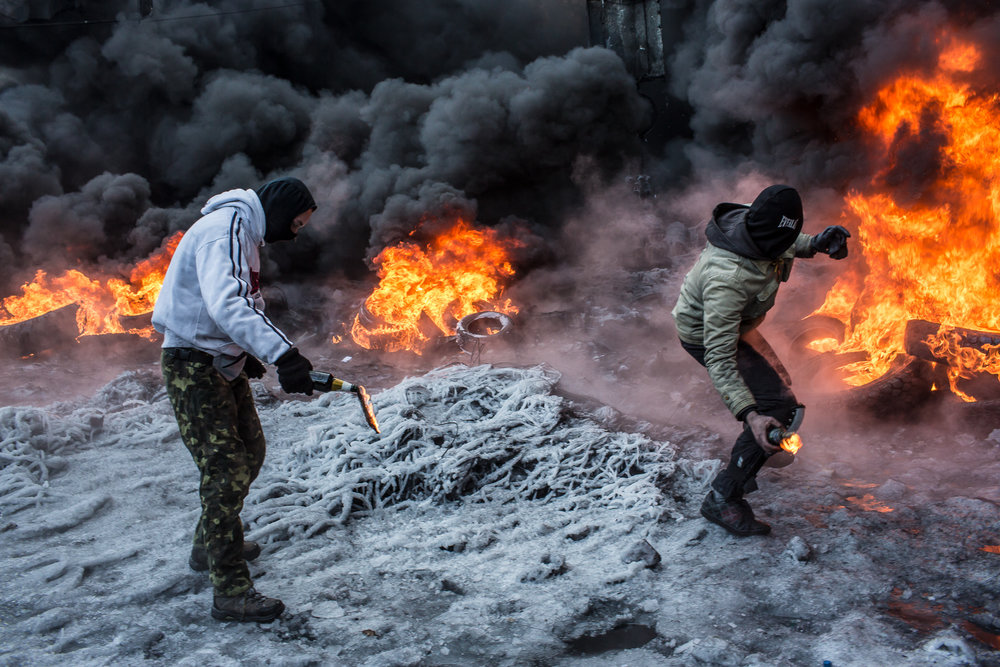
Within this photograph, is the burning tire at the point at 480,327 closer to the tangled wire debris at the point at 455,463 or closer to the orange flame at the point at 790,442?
the tangled wire debris at the point at 455,463

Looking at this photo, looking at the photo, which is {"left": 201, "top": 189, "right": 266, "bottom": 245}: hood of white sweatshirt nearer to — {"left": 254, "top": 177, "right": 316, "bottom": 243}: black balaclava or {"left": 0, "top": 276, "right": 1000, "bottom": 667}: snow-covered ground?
{"left": 254, "top": 177, "right": 316, "bottom": 243}: black balaclava

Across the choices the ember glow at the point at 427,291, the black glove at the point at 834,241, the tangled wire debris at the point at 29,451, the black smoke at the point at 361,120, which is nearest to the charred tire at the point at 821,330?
the black glove at the point at 834,241

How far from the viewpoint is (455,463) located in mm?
4496

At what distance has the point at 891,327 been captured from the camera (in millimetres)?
6902

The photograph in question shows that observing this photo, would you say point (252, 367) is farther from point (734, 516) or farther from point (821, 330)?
point (821, 330)

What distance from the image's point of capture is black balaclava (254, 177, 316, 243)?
3219 mm

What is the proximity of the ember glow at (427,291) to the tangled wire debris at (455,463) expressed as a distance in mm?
5067

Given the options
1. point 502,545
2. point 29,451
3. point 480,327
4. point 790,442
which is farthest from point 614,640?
point 480,327

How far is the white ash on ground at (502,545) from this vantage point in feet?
9.27

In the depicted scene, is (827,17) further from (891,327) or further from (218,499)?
(218,499)

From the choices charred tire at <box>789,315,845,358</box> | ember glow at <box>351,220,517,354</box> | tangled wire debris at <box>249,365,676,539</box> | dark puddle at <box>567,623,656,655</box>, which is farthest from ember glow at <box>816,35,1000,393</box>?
ember glow at <box>351,220,517,354</box>

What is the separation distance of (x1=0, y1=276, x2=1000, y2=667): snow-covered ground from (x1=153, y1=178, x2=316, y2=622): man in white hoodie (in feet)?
0.85

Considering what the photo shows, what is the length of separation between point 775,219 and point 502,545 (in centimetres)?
227

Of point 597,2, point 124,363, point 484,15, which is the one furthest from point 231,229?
point 484,15
